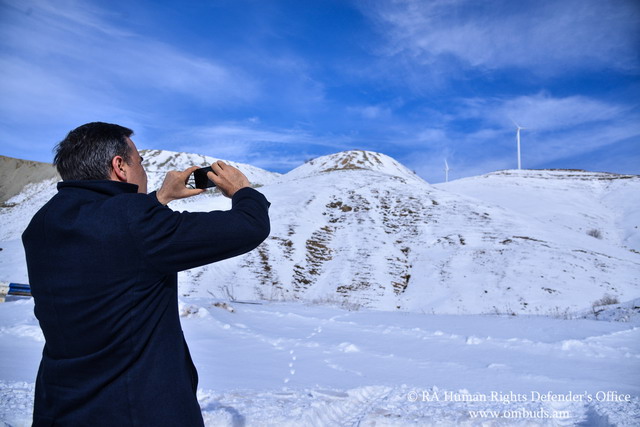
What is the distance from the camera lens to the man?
1.49 m

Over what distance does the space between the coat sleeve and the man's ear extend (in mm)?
313

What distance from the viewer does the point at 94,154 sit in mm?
1714

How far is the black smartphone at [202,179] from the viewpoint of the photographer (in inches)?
77.4

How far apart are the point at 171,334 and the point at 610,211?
172ft

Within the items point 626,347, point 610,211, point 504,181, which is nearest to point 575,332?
point 626,347

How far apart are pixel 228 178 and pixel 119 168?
45 cm

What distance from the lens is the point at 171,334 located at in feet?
5.48

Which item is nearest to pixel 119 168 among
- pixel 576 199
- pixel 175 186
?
pixel 175 186

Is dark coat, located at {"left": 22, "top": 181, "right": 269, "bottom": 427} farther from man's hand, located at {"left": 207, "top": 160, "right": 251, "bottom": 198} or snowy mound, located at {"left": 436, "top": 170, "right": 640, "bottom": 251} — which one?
snowy mound, located at {"left": 436, "top": 170, "right": 640, "bottom": 251}

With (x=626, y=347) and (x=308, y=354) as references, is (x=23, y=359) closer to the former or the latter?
(x=308, y=354)

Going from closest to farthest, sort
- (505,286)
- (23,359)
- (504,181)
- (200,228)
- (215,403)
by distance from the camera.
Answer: (200,228)
(215,403)
(23,359)
(505,286)
(504,181)

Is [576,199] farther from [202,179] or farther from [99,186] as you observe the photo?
[99,186]

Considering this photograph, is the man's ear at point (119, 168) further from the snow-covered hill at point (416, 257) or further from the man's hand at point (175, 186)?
the snow-covered hill at point (416, 257)

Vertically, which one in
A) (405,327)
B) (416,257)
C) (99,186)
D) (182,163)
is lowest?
(405,327)
